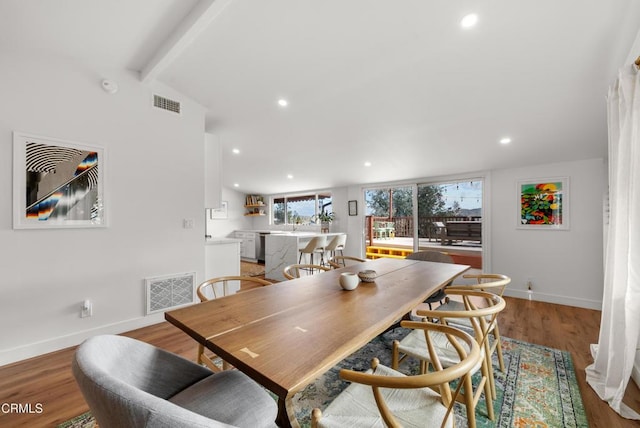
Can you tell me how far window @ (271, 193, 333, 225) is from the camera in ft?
22.9

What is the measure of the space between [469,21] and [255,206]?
6.97m

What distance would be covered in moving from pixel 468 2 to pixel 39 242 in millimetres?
3826

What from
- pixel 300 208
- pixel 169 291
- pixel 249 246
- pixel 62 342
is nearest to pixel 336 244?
pixel 300 208

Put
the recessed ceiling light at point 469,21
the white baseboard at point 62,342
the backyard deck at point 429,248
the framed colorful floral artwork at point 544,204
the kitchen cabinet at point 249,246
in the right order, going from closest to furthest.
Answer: the recessed ceiling light at point 469,21, the white baseboard at point 62,342, the framed colorful floral artwork at point 544,204, the backyard deck at point 429,248, the kitchen cabinet at point 249,246

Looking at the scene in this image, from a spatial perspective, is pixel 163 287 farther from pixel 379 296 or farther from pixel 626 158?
pixel 626 158

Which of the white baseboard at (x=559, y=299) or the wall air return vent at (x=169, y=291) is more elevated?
the wall air return vent at (x=169, y=291)

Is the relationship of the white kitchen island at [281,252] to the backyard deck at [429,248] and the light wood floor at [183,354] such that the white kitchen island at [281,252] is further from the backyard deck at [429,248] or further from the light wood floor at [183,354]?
the light wood floor at [183,354]

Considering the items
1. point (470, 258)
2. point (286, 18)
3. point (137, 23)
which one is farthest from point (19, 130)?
point (470, 258)

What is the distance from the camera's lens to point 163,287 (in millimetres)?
3090

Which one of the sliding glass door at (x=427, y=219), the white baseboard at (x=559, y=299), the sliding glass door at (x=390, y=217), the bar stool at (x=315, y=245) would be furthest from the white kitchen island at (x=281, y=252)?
the white baseboard at (x=559, y=299)

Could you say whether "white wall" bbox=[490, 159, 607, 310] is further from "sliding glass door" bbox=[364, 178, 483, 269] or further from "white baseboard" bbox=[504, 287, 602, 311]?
"sliding glass door" bbox=[364, 178, 483, 269]

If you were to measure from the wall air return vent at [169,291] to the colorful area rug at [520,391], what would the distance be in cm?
148

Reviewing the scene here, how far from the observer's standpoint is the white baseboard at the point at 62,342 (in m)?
2.24

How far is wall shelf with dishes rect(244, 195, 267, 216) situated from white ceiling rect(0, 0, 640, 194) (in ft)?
14.0
